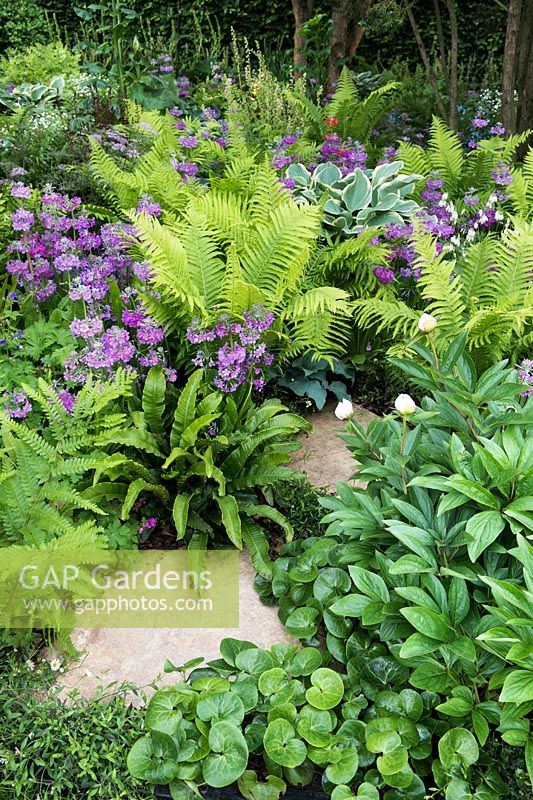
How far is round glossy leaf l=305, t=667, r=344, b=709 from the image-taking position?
200 centimetres

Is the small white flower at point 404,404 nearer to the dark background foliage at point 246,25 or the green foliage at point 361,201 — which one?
the green foliage at point 361,201

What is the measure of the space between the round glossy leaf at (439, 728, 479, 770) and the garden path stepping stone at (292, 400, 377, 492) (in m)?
1.22

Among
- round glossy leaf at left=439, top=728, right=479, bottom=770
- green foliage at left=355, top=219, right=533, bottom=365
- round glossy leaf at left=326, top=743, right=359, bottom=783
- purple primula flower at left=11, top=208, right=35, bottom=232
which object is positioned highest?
purple primula flower at left=11, top=208, right=35, bottom=232

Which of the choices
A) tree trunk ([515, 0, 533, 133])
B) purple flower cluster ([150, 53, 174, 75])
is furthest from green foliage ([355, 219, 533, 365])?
purple flower cluster ([150, 53, 174, 75])

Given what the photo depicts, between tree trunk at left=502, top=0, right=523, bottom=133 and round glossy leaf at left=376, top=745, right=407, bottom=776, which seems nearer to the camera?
round glossy leaf at left=376, top=745, right=407, bottom=776

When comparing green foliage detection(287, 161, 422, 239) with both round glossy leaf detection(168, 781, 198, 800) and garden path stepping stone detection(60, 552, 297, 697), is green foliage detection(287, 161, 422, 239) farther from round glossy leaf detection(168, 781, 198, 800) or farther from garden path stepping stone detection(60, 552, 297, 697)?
A: round glossy leaf detection(168, 781, 198, 800)

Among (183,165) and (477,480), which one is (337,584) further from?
(183,165)

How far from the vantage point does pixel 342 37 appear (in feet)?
23.1

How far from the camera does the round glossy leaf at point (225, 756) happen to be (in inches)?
72.5

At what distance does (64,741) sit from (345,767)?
2.57 ft

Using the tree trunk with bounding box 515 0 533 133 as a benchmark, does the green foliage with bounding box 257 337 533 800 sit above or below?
below

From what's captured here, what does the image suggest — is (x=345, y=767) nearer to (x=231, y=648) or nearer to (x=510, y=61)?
Result: (x=231, y=648)

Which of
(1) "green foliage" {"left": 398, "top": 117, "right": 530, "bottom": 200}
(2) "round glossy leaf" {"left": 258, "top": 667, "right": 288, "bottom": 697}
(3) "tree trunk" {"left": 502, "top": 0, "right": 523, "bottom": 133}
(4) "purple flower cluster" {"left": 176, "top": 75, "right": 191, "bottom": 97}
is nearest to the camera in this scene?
(2) "round glossy leaf" {"left": 258, "top": 667, "right": 288, "bottom": 697}

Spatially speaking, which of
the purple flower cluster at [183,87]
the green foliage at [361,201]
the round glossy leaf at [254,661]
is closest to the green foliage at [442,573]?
the round glossy leaf at [254,661]
